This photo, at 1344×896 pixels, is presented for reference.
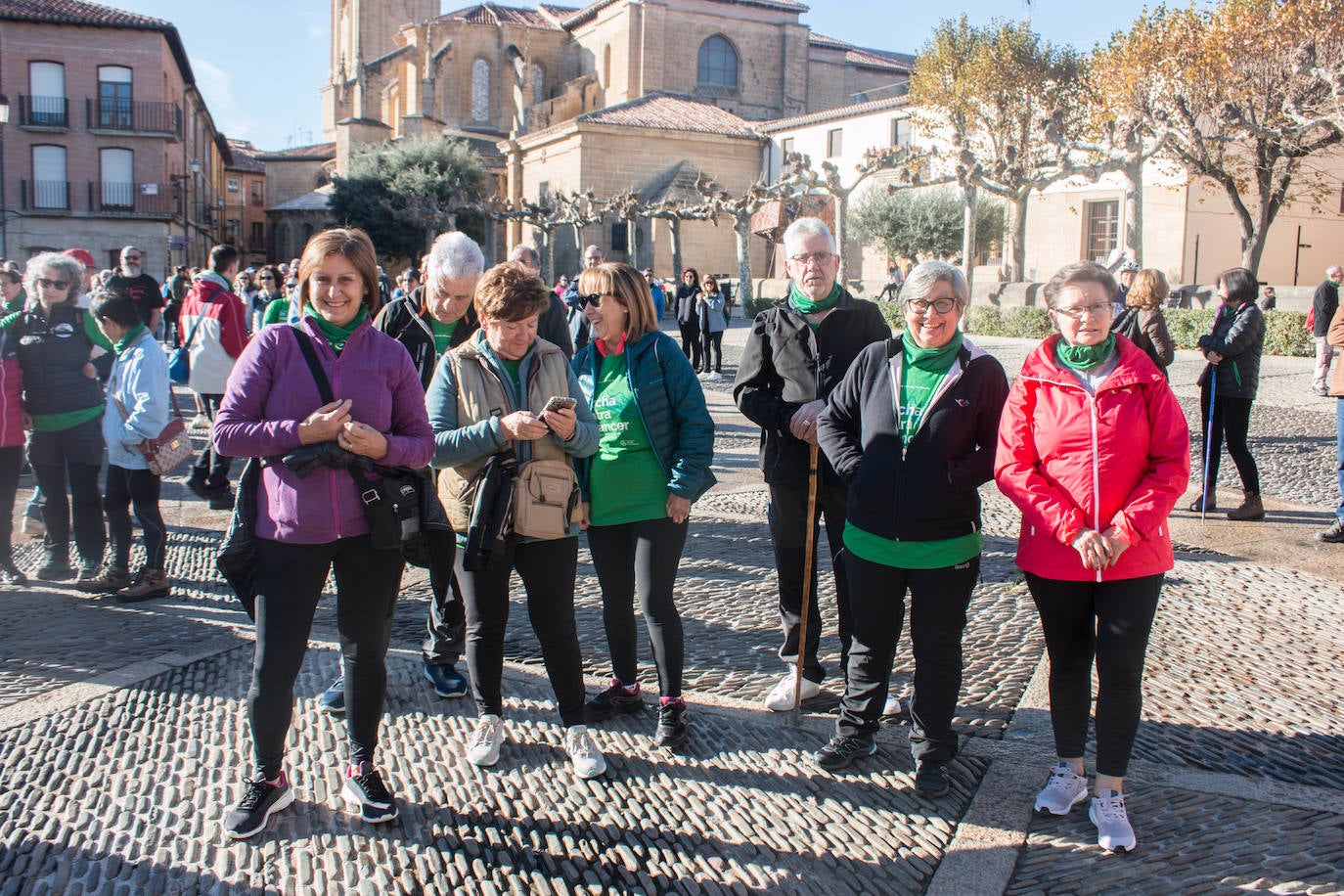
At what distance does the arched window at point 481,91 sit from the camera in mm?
56156

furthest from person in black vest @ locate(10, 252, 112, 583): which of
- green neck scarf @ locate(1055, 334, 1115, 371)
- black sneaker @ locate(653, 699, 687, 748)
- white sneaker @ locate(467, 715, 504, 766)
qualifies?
green neck scarf @ locate(1055, 334, 1115, 371)

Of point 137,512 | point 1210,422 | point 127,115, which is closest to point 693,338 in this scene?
point 1210,422

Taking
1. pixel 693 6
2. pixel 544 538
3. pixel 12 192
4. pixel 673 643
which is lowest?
pixel 673 643

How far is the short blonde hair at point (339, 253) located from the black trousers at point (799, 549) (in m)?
1.74

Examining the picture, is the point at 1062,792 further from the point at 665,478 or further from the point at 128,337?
the point at 128,337

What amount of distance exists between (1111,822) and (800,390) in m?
1.81

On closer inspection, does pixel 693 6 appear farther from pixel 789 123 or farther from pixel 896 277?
pixel 896 277

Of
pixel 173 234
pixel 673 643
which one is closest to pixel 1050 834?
pixel 673 643

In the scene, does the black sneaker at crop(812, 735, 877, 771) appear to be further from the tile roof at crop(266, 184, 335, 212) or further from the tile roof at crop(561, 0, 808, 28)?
the tile roof at crop(266, 184, 335, 212)

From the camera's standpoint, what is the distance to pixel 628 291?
3.72 m

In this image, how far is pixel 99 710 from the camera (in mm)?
4109

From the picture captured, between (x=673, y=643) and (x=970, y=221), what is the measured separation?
2397 cm

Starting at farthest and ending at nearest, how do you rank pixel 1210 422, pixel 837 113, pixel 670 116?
pixel 670 116 < pixel 837 113 < pixel 1210 422

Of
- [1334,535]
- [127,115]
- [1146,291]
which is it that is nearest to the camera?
[1146,291]
